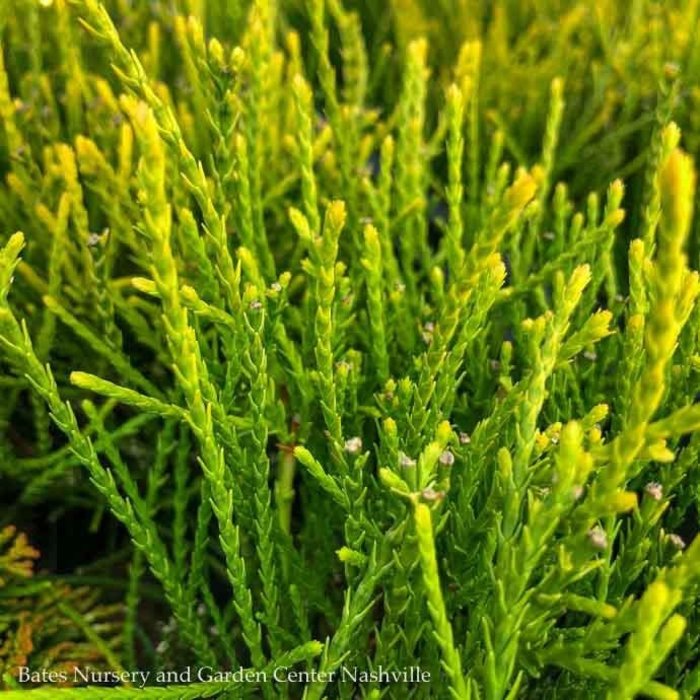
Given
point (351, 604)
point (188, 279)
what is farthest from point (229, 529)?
point (188, 279)

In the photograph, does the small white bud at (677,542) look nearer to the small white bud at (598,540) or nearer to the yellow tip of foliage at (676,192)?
the small white bud at (598,540)

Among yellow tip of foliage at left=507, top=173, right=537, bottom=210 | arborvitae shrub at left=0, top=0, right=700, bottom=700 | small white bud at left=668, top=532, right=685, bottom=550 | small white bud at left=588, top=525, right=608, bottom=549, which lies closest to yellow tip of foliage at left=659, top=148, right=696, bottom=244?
arborvitae shrub at left=0, top=0, right=700, bottom=700

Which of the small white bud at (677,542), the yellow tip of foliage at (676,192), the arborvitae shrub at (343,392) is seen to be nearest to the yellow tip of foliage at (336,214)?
the arborvitae shrub at (343,392)

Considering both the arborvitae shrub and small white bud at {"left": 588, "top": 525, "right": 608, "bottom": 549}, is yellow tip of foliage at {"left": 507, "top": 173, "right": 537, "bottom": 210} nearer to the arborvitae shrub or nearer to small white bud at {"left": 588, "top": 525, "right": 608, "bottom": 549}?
the arborvitae shrub

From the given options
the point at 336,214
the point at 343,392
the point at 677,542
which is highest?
the point at 336,214

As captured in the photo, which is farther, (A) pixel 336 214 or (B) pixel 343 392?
(B) pixel 343 392

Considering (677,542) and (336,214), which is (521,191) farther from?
(677,542)

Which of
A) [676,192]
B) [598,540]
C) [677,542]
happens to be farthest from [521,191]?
[677,542]

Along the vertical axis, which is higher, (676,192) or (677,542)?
(676,192)
